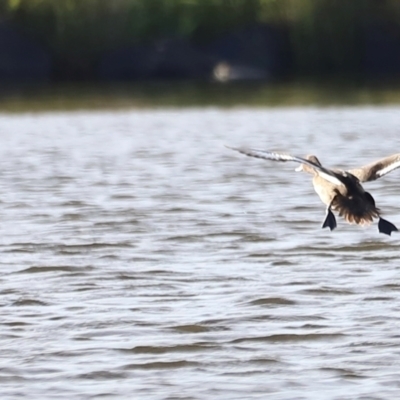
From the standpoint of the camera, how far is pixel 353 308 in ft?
23.9

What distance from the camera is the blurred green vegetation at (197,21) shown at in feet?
109

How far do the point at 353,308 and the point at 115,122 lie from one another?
14.0 metres

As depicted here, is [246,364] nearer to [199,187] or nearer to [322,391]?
[322,391]

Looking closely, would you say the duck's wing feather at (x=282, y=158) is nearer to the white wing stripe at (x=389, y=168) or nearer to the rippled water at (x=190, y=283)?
the white wing stripe at (x=389, y=168)

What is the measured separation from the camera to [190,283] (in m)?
8.05

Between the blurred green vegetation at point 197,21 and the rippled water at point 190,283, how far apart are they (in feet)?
58.2

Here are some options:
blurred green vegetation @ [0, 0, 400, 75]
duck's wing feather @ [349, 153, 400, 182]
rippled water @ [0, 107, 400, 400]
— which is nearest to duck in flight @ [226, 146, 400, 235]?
duck's wing feather @ [349, 153, 400, 182]

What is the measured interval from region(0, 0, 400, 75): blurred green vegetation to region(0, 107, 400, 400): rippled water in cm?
1773

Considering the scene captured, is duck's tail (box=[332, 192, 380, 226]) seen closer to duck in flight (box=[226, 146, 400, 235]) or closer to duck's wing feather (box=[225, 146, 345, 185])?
duck in flight (box=[226, 146, 400, 235])

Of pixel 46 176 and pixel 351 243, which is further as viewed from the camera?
pixel 46 176

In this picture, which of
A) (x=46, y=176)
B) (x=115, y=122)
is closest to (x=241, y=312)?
(x=46, y=176)

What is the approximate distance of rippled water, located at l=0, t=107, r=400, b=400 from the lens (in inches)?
240

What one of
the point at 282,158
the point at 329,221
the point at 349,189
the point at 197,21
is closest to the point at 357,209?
the point at 349,189

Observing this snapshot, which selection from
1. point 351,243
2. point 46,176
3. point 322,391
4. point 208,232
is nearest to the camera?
point 322,391
